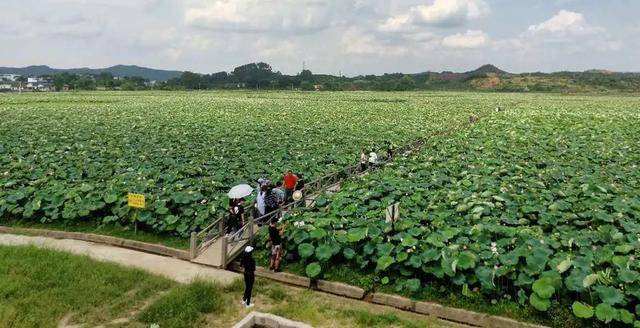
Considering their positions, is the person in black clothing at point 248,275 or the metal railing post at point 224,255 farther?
the metal railing post at point 224,255

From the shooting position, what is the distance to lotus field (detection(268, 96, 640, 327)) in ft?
28.3

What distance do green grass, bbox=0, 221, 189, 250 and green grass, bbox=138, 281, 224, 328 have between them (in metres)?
2.98

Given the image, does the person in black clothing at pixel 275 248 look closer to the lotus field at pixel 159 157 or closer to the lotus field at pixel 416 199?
the lotus field at pixel 416 199

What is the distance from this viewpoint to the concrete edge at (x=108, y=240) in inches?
464

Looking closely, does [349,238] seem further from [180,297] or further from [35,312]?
[35,312]

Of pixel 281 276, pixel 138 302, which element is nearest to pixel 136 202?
pixel 138 302

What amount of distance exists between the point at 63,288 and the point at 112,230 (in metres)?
4.12

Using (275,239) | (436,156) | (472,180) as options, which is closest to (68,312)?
(275,239)

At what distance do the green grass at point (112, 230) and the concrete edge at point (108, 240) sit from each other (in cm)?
32

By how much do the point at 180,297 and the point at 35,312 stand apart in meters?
2.42

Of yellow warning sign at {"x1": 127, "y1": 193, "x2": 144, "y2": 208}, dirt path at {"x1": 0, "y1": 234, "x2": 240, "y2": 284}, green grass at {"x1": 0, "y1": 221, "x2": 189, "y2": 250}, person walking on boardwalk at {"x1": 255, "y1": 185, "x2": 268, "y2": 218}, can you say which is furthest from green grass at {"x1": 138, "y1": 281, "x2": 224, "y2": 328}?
yellow warning sign at {"x1": 127, "y1": 193, "x2": 144, "y2": 208}

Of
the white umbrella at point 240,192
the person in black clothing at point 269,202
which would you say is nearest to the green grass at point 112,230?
the white umbrella at point 240,192

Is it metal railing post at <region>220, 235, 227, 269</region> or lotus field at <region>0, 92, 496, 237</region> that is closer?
metal railing post at <region>220, 235, 227, 269</region>

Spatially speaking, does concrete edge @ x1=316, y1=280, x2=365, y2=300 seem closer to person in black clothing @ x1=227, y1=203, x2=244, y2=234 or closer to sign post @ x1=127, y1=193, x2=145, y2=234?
person in black clothing @ x1=227, y1=203, x2=244, y2=234
